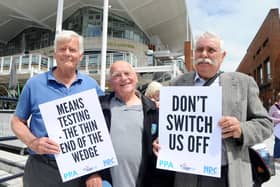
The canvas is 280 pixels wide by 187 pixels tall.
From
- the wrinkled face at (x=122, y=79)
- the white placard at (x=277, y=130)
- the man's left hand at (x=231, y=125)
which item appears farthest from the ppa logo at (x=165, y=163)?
the white placard at (x=277, y=130)

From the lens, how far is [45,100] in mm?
1891

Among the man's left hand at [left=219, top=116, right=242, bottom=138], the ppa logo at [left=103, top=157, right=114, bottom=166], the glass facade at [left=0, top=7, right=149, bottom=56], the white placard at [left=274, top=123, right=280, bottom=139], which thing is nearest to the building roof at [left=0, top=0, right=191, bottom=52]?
the glass facade at [left=0, top=7, right=149, bottom=56]

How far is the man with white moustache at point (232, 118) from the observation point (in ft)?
5.46

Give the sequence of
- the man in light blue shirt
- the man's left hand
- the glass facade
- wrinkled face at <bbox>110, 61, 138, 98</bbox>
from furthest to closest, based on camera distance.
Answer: the glass facade, wrinkled face at <bbox>110, 61, 138, 98</bbox>, the man in light blue shirt, the man's left hand

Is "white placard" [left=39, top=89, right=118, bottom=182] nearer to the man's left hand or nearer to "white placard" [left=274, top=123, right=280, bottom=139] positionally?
the man's left hand

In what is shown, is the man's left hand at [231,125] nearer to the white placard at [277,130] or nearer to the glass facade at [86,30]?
the white placard at [277,130]

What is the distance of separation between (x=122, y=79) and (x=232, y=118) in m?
0.81

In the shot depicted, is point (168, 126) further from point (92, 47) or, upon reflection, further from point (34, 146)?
→ point (92, 47)

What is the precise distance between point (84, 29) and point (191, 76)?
2659 centimetres

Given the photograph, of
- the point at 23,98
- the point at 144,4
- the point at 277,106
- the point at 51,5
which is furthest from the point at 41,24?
the point at 23,98

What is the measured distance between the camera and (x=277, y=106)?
7.41 m

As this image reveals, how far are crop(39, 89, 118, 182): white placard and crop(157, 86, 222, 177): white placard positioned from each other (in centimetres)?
39

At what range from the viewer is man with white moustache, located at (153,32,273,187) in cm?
167

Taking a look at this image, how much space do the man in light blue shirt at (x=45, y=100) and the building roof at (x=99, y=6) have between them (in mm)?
23386
